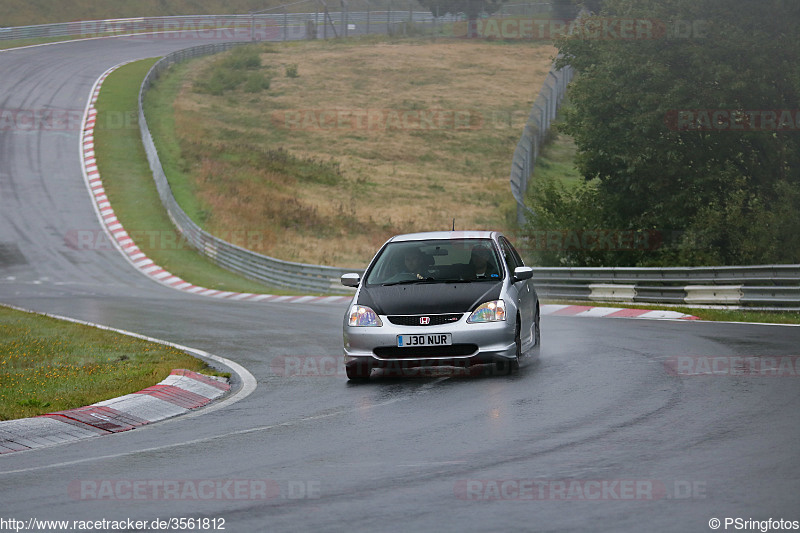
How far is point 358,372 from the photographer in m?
12.7

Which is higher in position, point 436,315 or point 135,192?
point 436,315

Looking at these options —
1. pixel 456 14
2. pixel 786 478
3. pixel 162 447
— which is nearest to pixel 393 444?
pixel 162 447

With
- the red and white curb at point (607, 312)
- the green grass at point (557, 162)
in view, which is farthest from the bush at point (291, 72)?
the red and white curb at point (607, 312)

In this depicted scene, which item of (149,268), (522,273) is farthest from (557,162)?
(522,273)

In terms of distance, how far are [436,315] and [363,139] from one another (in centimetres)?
5461

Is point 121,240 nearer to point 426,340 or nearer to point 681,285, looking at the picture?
point 681,285

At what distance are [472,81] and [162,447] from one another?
73234 millimetres

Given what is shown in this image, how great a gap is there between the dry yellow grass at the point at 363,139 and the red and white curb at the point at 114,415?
27158 millimetres

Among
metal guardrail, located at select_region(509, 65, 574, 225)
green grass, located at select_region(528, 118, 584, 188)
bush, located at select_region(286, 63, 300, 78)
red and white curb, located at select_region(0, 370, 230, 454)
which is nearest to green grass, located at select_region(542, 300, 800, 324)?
red and white curb, located at select_region(0, 370, 230, 454)

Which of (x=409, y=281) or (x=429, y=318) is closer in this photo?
(x=429, y=318)

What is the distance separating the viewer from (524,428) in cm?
887

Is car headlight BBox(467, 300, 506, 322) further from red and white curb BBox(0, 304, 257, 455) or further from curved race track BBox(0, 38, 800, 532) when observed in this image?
red and white curb BBox(0, 304, 257, 455)

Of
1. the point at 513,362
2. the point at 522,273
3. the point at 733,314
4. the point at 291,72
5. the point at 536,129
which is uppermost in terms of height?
the point at 522,273

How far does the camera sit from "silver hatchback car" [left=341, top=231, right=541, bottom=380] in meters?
12.1
